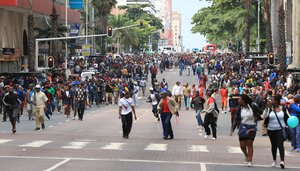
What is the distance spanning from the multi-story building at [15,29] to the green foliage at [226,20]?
940 inches

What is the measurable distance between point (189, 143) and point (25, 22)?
46689 millimetres

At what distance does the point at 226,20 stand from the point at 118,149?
78.1 meters

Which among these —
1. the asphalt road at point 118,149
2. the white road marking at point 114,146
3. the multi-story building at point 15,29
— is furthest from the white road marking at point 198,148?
the multi-story building at point 15,29

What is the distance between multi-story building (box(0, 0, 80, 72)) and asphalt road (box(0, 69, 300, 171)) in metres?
25.1

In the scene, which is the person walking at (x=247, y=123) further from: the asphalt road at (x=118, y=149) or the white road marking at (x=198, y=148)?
the white road marking at (x=198, y=148)

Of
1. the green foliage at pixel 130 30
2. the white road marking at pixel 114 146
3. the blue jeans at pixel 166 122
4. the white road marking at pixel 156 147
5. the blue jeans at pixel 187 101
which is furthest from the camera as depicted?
the green foliage at pixel 130 30

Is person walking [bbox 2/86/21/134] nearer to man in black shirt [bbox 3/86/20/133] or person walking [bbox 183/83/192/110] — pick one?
man in black shirt [bbox 3/86/20/133]

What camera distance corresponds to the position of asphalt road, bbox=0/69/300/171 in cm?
1783

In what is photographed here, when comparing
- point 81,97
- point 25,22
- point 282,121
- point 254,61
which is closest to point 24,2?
point 25,22

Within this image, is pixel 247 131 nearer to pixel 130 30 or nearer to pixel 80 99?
pixel 80 99

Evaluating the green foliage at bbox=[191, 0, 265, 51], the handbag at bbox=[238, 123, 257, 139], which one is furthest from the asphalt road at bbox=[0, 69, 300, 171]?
the green foliage at bbox=[191, 0, 265, 51]

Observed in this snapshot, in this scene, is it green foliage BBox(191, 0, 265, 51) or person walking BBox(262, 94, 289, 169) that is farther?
green foliage BBox(191, 0, 265, 51)

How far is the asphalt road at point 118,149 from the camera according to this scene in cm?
1783

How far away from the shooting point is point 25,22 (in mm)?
69000
